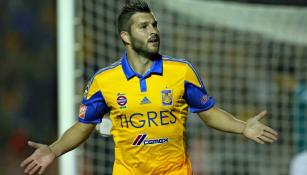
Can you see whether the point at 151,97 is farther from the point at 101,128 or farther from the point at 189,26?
the point at 189,26

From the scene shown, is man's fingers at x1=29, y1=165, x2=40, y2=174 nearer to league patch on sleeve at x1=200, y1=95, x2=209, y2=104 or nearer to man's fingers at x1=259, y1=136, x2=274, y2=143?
league patch on sleeve at x1=200, y1=95, x2=209, y2=104

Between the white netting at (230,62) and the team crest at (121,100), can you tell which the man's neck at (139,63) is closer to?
the team crest at (121,100)

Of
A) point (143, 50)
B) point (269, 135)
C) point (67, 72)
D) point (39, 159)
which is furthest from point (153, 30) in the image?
point (67, 72)

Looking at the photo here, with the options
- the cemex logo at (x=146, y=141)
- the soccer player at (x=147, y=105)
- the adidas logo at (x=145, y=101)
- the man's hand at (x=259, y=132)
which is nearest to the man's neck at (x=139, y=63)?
the soccer player at (x=147, y=105)

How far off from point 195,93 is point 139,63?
35 cm

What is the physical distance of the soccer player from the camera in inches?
179

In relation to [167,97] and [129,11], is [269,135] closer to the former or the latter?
[167,97]

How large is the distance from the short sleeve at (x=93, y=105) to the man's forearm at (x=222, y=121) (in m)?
0.56

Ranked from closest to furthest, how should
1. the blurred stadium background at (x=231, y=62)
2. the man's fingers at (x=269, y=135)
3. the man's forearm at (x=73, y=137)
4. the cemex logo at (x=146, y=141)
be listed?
the man's fingers at (x=269, y=135) < the cemex logo at (x=146, y=141) < the man's forearm at (x=73, y=137) < the blurred stadium background at (x=231, y=62)

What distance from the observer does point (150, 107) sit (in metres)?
4.54

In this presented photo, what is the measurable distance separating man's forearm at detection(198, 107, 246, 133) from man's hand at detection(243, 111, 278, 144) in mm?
58

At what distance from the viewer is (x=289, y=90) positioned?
8.81 meters

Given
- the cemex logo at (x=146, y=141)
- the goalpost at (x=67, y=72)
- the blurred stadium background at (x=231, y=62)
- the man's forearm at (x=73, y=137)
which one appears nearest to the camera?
the cemex logo at (x=146, y=141)

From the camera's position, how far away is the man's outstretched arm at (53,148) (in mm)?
4652
